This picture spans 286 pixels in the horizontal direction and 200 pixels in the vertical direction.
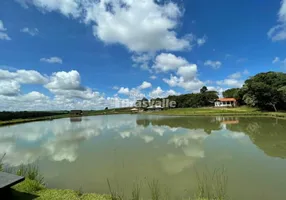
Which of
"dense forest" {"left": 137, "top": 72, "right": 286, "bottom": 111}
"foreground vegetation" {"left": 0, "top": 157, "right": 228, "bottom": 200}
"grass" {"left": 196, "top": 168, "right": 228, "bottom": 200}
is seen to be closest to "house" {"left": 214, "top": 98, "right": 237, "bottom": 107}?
"dense forest" {"left": 137, "top": 72, "right": 286, "bottom": 111}

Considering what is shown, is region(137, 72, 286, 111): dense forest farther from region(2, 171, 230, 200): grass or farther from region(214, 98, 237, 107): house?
region(2, 171, 230, 200): grass

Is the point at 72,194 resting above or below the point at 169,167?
above

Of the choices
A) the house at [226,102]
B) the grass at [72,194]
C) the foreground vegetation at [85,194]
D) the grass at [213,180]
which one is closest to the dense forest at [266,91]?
the house at [226,102]

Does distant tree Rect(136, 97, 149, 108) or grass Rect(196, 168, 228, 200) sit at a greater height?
distant tree Rect(136, 97, 149, 108)

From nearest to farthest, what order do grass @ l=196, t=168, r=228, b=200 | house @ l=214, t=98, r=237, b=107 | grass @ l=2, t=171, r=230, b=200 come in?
grass @ l=2, t=171, r=230, b=200
grass @ l=196, t=168, r=228, b=200
house @ l=214, t=98, r=237, b=107

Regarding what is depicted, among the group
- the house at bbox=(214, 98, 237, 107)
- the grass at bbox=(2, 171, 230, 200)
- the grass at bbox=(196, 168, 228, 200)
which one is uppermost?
the house at bbox=(214, 98, 237, 107)

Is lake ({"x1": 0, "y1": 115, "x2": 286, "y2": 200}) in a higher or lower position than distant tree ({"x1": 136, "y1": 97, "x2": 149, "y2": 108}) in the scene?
lower

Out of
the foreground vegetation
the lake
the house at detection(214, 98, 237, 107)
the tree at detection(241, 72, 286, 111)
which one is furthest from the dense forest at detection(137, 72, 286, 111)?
the foreground vegetation

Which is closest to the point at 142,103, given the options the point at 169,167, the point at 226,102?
the point at 226,102

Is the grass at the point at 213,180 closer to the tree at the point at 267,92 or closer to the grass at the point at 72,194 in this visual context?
the grass at the point at 72,194

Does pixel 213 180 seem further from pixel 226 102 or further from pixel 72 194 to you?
pixel 226 102

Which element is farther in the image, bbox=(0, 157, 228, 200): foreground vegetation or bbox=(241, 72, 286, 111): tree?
bbox=(241, 72, 286, 111): tree

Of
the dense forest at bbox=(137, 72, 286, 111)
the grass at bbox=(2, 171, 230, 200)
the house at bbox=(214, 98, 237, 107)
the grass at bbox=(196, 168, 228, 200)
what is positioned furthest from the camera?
the house at bbox=(214, 98, 237, 107)

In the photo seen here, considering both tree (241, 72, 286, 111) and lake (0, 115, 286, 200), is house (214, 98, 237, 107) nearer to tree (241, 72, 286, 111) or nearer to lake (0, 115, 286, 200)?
tree (241, 72, 286, 111)
